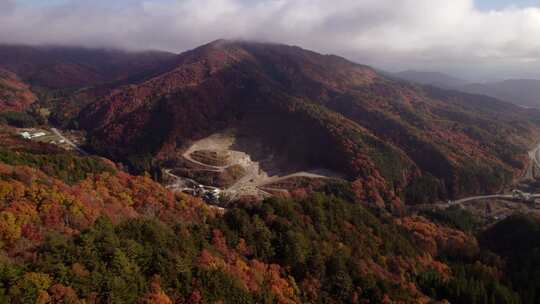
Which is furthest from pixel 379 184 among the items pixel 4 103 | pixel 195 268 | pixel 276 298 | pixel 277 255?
pixel 4 103

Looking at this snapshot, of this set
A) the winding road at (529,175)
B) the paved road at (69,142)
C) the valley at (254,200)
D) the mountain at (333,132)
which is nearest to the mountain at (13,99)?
the valley at (254,200)

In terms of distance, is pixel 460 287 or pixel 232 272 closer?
pixel 232 272

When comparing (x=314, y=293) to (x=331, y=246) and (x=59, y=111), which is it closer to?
(x=331, y=246)

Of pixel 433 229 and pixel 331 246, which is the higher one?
pixel 331 246

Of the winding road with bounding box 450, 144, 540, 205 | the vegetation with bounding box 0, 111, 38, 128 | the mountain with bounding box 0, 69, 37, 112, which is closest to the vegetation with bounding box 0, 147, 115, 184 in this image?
the vegetation with bounding box 0, 111, 38, 128

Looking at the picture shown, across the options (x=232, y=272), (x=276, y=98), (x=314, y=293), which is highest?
(x=276, y=98)

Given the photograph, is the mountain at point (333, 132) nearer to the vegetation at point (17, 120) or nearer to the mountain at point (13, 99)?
the vegetation at point (17, 120)

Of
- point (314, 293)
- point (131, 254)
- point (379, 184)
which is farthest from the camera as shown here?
point (379, 184)

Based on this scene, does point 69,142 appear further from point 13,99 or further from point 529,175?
point 529,175

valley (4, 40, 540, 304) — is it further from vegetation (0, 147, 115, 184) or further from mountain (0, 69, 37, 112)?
mountain (0, 69, 37, 112)
